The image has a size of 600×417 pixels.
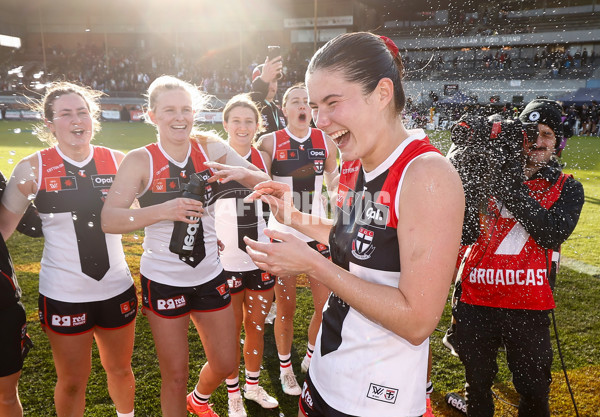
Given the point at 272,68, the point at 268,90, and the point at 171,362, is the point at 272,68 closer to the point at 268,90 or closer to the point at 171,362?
the point at 268,90

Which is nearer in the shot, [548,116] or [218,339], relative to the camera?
[548,116]

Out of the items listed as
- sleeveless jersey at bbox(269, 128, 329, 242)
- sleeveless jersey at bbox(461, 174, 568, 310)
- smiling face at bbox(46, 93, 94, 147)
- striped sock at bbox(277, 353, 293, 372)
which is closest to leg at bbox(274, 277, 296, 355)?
striped sock at bbox(277, 353, 293, 372)

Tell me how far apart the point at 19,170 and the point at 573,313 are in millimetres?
5579

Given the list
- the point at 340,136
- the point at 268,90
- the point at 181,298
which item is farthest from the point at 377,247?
the point at 268,90

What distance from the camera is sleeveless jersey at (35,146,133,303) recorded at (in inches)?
106

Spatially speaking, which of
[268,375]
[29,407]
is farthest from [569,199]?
[29,407]

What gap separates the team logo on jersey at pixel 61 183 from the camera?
8.96 feet

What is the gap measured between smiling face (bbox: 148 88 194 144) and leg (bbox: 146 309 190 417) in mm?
1168

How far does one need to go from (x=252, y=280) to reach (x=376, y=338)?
2162 millimetres

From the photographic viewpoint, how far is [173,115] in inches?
111

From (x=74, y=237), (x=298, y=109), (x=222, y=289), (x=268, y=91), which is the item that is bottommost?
(x=222, y=289)

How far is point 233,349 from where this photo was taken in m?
2.89

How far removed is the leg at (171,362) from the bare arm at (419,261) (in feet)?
5.33

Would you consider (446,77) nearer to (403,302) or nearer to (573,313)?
(573,313)
